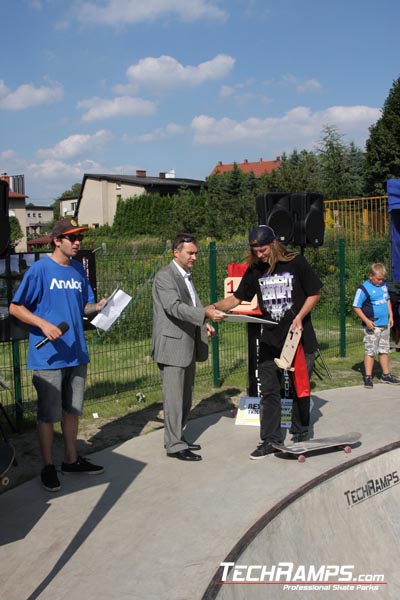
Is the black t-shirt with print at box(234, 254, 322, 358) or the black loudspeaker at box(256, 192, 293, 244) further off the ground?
the black loudspeaker at box(256, 192, 293, 244)

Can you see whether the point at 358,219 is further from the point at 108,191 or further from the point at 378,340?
the point at 108,191

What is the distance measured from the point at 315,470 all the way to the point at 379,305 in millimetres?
3788

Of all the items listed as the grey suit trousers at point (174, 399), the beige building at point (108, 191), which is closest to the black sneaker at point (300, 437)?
the grey suit trousers at point (174, 399)

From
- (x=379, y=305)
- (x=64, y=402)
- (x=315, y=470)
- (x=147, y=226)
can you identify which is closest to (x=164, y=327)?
(x=64, y=402)

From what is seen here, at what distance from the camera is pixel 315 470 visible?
209 inches

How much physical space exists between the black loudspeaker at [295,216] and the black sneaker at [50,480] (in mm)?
4727

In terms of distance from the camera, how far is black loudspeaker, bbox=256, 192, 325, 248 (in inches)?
333

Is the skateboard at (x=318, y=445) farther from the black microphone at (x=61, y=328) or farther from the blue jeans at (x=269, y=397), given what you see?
the black microphone at (x=61, y=328)

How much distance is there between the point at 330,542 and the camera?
4.38 m

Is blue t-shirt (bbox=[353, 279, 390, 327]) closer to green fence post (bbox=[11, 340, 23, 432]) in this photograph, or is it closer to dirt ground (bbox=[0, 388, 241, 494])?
dirt ground (bbox=[0, 388, 241, 494])

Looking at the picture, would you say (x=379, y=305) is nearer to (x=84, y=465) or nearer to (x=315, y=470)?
(x=315, y=470)

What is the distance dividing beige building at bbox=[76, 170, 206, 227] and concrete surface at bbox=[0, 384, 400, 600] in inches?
2774

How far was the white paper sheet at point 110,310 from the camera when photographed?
5.33 m

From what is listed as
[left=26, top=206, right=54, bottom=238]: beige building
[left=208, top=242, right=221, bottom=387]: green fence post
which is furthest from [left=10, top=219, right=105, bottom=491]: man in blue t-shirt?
[left=26, top=206, right=54, bottom=238]: beige building
